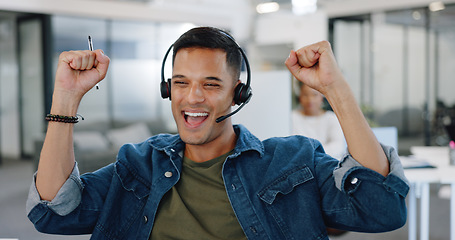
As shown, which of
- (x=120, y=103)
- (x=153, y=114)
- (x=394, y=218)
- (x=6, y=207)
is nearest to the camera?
(x=394, y=218)

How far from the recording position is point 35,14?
705 centimetres

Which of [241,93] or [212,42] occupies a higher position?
[212,42]

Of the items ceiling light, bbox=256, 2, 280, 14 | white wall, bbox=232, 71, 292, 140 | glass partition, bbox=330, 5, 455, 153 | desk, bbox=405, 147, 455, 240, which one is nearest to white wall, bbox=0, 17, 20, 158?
ceiling light, bbox=256, 2, 280, 14

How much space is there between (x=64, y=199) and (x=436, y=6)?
7.08m

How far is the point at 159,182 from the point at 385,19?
7.17 m

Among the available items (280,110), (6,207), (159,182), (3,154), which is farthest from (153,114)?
(159,182)

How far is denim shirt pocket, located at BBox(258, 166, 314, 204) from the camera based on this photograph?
134cm

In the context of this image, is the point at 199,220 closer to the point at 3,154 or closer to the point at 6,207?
the point at 6,207

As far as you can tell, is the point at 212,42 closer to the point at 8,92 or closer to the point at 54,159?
the point at 54,159

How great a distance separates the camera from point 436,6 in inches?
273

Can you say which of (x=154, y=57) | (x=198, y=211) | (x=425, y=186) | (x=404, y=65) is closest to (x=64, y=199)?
(x=198, y=211)

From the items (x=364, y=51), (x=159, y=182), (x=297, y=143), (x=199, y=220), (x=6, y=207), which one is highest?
(x=364, y=51)

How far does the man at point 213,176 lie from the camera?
1.24 meters

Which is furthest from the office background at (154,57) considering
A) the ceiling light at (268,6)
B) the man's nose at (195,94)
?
the man's nose at (195,94)
